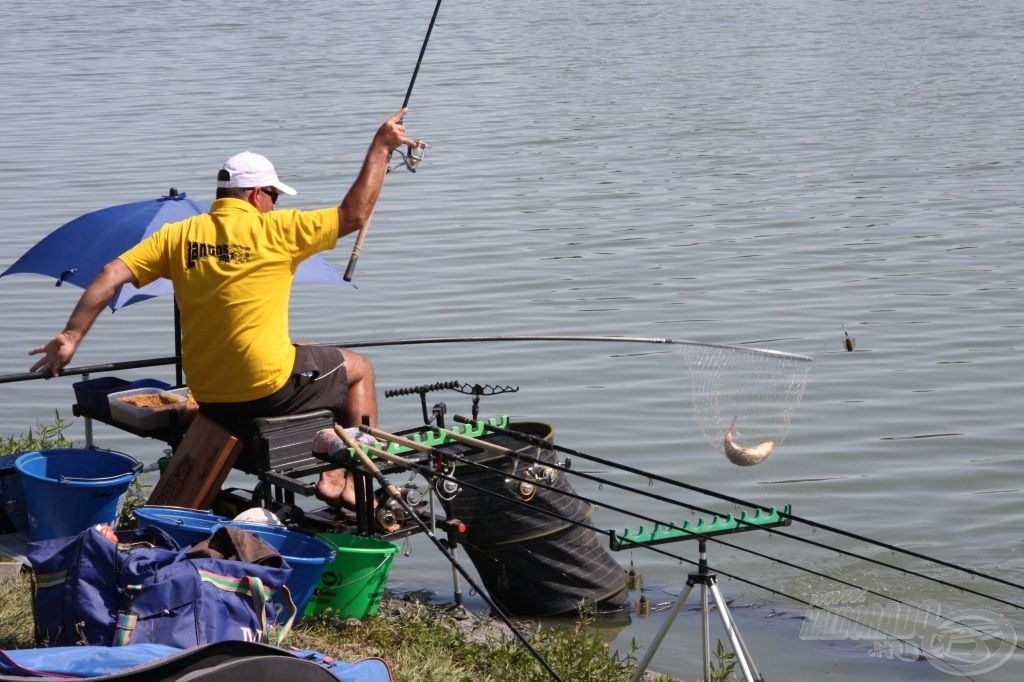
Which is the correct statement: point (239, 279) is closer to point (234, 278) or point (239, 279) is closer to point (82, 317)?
point (234, 278)

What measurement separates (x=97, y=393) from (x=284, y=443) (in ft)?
4.28

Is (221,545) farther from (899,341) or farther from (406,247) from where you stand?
(406,247)

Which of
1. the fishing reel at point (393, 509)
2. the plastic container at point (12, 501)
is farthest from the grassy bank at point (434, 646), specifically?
the plastic container at point (12, 501)

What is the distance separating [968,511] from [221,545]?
461 cm

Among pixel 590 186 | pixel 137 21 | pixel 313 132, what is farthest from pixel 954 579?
pixel 137 21

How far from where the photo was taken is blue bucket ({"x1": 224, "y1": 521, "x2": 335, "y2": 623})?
491cm

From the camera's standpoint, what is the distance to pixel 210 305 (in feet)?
17.4

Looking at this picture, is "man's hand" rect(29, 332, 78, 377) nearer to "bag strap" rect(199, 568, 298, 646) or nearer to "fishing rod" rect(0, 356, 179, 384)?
"fishing rod" rect(0, 356, 179, 384)

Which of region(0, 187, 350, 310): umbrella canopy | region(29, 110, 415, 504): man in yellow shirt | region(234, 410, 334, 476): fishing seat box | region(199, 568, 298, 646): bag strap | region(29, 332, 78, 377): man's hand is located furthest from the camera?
region(0, 187, 350, 310): umbrella canopy

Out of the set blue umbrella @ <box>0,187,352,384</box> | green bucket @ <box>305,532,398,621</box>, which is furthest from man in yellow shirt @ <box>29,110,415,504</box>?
blue umbrella @ <box>0,187,352,384</box>

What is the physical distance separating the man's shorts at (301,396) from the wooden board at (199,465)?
5 centimetres

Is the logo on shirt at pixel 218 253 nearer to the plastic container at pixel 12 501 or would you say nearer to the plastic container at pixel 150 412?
the plastic container at pixel 150 412

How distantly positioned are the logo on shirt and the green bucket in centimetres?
109

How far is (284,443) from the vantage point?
17.9 ft
